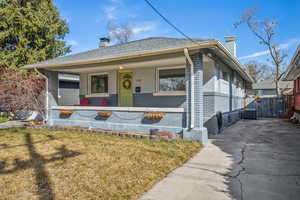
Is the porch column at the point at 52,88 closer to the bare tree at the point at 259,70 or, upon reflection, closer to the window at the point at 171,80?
the window at the point at 171,80

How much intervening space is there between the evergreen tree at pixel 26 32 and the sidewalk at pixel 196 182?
45.2 feet

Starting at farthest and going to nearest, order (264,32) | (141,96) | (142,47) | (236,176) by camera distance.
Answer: (264,32), (141,96), (142,47), (236,176)

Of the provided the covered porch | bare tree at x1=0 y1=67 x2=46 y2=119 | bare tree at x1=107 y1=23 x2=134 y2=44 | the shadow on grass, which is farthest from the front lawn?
bare tree at x1=107 y1=23 x2=134 y2=44

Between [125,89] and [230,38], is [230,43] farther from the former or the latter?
[125,89]

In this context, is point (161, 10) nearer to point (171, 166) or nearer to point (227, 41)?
point (171, 166)

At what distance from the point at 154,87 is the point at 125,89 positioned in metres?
1.68

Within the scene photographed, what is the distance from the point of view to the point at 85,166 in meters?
3.92

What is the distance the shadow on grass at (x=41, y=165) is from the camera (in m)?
2.95

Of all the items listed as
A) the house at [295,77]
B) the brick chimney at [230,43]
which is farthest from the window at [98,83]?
the house at [295,77]

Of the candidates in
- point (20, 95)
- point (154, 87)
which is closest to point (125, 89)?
point (154, 87)

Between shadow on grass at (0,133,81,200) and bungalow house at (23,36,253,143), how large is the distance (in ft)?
9.43

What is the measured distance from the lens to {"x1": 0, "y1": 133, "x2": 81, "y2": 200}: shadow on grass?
2953mm

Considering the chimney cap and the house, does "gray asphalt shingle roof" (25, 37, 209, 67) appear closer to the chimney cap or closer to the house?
the house

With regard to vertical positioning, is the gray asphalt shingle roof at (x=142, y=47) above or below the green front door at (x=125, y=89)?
above
